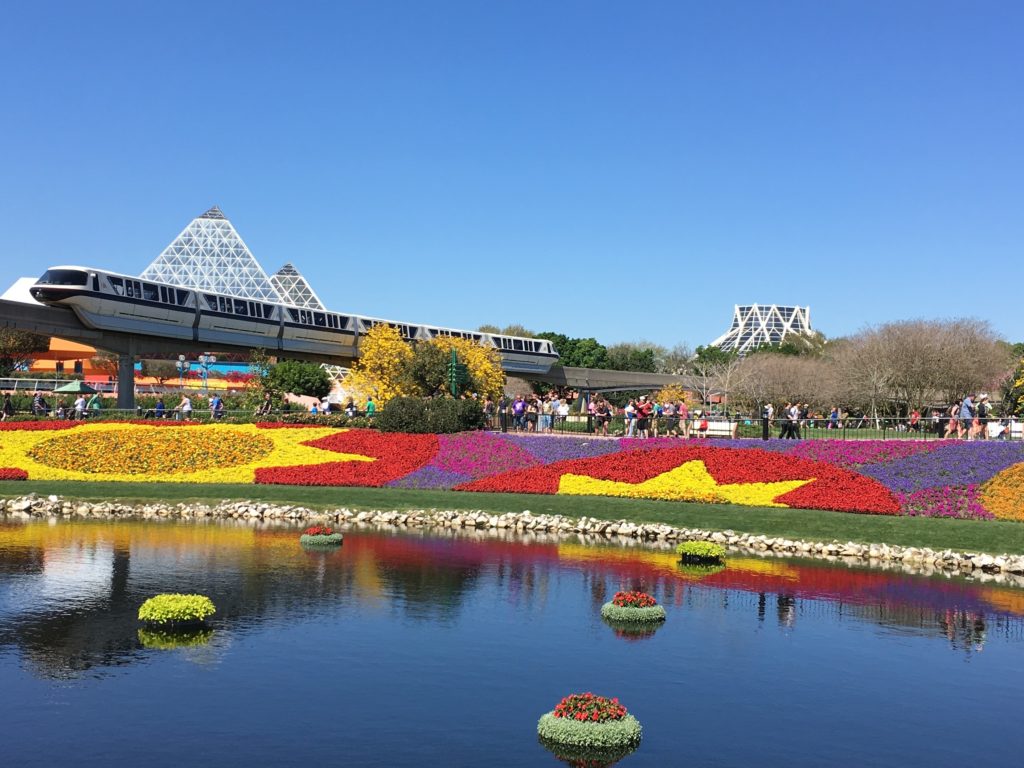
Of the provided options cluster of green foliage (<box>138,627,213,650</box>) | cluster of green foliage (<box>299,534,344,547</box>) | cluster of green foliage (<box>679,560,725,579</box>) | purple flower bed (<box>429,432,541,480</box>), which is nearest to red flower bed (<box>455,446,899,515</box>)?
purple flower bed (<box>429,432,541,480</box>)

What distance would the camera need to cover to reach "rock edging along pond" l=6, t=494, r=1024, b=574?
2427cm

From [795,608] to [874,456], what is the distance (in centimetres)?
1456

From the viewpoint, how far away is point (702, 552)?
23547mm

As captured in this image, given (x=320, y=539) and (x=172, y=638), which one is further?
(x=320, y=539)

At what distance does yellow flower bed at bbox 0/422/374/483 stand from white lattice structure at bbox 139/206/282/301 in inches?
4525

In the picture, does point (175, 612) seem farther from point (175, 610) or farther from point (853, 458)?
point (853, 458)

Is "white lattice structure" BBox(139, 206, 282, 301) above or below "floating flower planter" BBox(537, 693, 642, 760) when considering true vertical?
above

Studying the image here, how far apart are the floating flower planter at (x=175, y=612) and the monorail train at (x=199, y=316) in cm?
4458

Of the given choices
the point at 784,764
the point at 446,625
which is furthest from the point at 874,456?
the point at 784,764

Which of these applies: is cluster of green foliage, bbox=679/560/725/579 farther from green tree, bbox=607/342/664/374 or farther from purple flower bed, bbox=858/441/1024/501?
green tree, bbox=607/342/664/374

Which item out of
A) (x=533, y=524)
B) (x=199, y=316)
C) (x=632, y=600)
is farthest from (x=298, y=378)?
(x=632, y=600)

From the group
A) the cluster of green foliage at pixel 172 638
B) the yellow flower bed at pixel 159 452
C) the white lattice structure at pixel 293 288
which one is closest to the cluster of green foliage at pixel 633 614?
the cluster of green foliage at pixel 172 638

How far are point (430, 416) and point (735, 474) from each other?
13.7 m

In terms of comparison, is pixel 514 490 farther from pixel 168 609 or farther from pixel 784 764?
pixel 784 764
